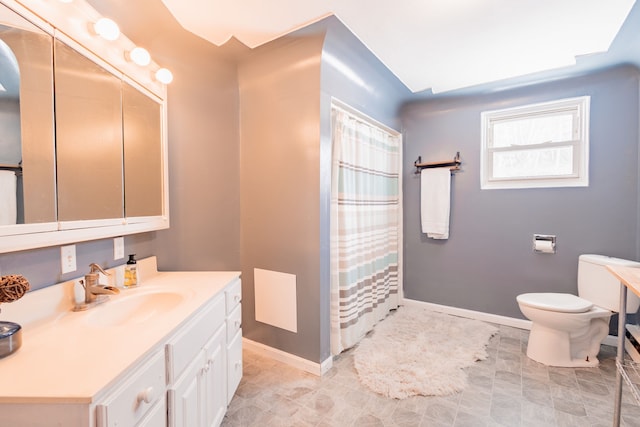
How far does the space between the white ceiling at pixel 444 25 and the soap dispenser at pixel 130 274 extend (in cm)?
142

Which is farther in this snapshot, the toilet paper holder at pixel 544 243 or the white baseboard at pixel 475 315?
the white baseboard at pixel 475 315

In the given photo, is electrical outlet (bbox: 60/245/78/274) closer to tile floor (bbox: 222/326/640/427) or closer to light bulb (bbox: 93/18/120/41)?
light bulb (bbox: 93/18/120/41)

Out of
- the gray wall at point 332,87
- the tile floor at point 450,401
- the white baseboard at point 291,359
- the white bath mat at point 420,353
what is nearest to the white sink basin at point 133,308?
the tile floor at point 450,401

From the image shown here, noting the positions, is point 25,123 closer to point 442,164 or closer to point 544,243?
point 442,164

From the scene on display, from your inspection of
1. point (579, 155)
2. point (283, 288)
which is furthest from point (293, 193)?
point (579, 155)

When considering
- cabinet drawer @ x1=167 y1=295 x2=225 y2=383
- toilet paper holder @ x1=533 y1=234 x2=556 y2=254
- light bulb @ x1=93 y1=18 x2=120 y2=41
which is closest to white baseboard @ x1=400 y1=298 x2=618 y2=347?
toilet paper holder @ x1=533 y1=234 x2=556 y2=254

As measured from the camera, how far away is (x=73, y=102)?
119 cm

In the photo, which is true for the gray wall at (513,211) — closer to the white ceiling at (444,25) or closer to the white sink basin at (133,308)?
the white ceiling at (444,25)

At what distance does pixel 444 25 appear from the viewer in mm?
1757

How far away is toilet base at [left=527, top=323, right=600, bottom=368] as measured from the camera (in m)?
2.04

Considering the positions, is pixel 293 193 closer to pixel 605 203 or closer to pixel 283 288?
pixel 283 288

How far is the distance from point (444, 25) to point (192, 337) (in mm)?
2224

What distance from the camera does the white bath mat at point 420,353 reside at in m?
1.84

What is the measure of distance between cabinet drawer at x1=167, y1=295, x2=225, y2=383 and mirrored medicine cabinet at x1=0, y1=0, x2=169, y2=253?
0.60 metres
